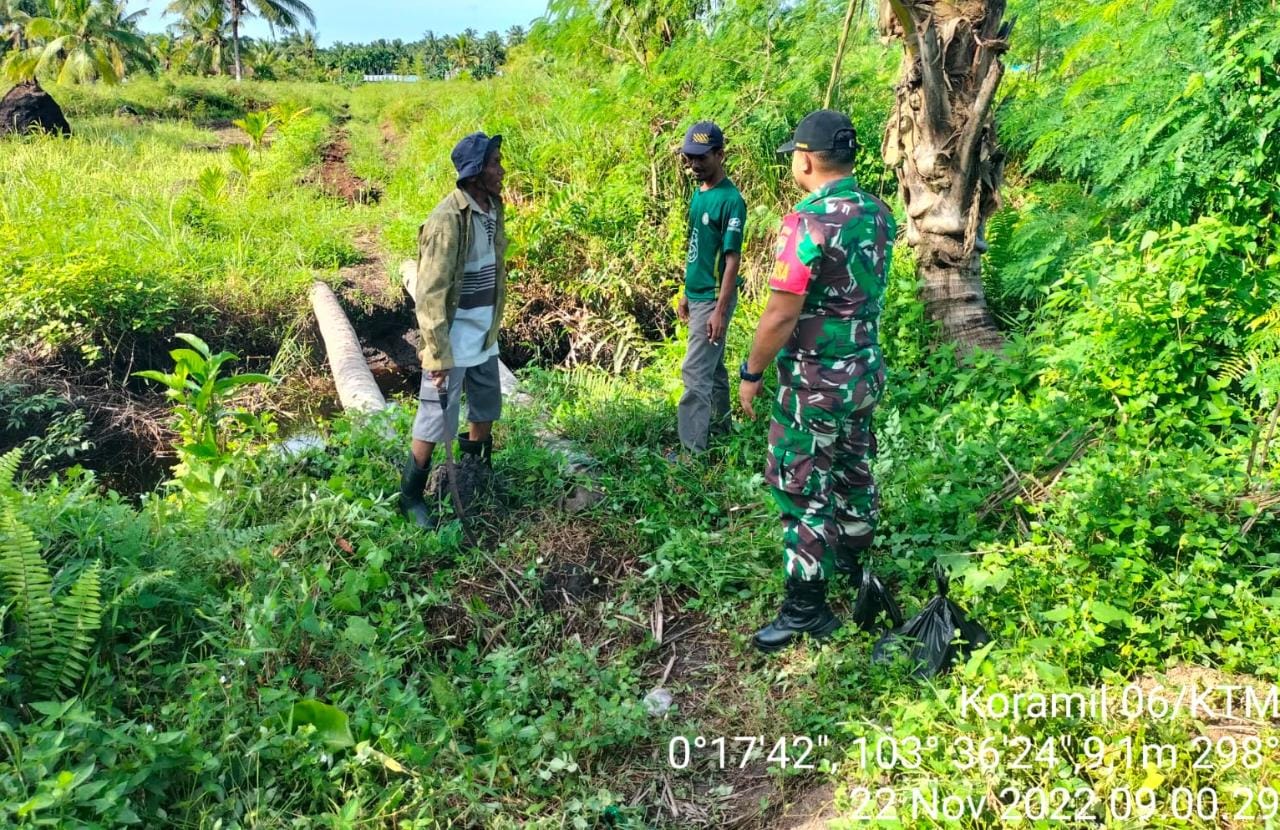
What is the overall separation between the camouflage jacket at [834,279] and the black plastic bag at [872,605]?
0.80 metres

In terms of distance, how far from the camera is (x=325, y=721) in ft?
8.55

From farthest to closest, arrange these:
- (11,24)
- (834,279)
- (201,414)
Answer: (11,24)
(201,414)
(834,279)

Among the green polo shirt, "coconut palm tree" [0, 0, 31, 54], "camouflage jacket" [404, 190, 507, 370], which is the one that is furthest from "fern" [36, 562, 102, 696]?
"coconut palm tree" [0, 0, 31, 54]

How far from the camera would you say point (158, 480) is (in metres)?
6.13

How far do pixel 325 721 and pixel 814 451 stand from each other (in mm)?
2005

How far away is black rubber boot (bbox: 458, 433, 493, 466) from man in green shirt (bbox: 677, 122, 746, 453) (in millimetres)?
1164

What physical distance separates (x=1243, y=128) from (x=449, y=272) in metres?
3.94

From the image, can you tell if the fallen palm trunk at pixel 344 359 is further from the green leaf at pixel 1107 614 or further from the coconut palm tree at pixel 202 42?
the coconut palm tree at pixel 202 42

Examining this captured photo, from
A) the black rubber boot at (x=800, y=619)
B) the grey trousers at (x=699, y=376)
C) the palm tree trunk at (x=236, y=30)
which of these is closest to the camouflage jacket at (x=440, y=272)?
the grey trousers at (x=699, y=376)

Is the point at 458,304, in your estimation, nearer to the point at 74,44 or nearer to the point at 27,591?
the point at 27,591

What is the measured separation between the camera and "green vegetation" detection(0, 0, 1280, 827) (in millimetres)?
2482

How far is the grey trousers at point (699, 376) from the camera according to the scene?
4.63 metres

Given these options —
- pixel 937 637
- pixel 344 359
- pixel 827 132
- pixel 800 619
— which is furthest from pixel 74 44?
pixel 937 637

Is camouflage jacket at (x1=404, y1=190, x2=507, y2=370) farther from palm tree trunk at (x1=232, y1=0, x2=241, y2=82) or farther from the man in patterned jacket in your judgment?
palm tree trunk at (x1=232, y1=0, x2=241, y2=82)
